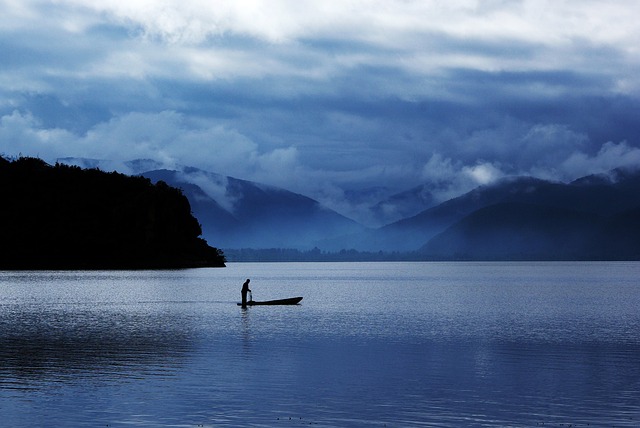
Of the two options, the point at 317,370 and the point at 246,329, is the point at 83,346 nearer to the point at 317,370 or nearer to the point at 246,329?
the point at 246,329

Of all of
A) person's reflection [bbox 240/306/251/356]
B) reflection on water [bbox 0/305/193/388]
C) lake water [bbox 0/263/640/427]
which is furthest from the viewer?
person's reflection [bbox 240/306/251/356]

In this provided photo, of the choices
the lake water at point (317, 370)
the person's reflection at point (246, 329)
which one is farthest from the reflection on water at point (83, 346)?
the person's reflection at point (246, 329)

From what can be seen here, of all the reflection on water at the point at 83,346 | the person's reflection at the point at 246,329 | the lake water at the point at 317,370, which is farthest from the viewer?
the person's reflection at the point at 246,329

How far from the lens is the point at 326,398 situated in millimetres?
44438

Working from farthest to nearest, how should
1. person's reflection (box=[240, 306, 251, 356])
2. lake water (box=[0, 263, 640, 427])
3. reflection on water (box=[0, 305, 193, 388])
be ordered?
1. person's reflection (box=[240, 306, 251, 356])
2. reflection on water (box=[0, 305, 193, 388])
3. lake water (box=[0, 263, 640, 427])

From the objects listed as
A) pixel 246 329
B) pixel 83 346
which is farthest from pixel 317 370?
pixel 246 329

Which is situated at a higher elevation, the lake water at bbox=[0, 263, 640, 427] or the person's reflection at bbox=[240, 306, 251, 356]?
the person's reflection at bbox=[240, 306, 251, 356]

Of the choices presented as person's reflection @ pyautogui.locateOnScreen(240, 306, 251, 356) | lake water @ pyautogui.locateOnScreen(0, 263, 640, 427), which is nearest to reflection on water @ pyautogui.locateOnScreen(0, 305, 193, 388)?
lake water @ pyautogui.locateOnScreen(0, 263, 640, 427)

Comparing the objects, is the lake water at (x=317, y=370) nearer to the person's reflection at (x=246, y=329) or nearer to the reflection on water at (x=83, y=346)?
the reflection on water at (x=83, y=346)

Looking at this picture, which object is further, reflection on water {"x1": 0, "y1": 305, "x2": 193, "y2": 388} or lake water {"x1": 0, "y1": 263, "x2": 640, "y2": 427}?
reflection on water {"x1": 0, "y1": 305, "x2": 193, "y2": 388}

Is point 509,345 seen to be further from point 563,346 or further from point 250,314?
point 250,314

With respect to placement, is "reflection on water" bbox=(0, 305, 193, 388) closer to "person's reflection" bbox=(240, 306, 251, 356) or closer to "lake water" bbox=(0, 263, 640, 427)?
"lake water" bbox=(0, 263, 640, 427)

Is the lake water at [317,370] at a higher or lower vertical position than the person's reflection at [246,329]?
lower

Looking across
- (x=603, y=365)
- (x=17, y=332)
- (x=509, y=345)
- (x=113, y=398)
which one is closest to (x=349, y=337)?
(x=509, y=345)
